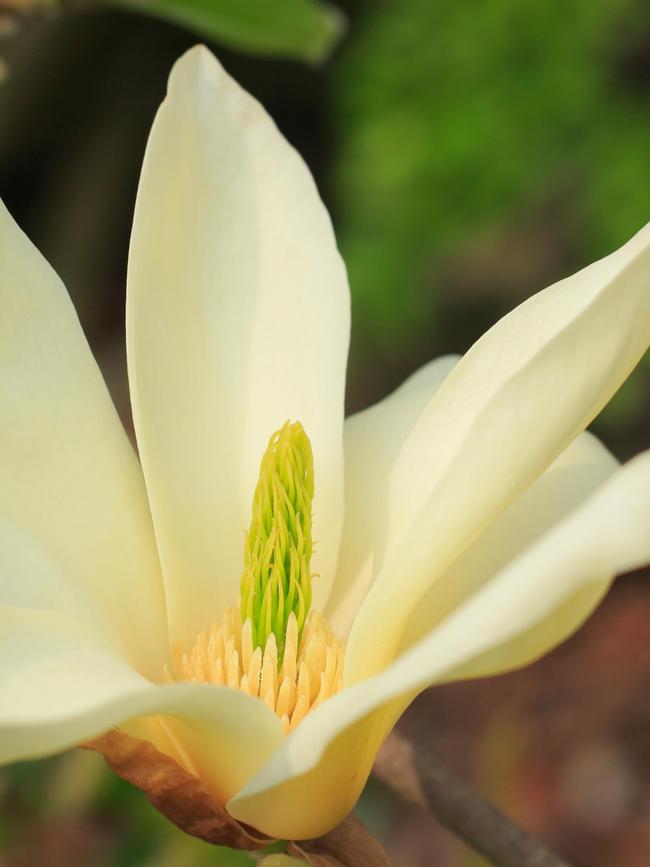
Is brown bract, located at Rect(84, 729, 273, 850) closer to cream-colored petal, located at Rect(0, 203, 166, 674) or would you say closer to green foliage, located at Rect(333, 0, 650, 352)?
Answer: cream-colored petal, located at Rect(0, 203, 166, 674)

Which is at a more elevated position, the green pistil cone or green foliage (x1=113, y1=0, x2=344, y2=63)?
green foliage (x1=113, y1=0, x2=344, y2=63)

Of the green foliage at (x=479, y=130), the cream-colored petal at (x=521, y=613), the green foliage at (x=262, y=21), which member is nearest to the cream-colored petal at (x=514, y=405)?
the cream-colored petal at (x=521, y=613)

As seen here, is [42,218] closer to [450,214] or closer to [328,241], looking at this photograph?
[450,214]

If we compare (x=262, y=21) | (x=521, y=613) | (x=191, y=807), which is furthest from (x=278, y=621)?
(x=262, y=21)

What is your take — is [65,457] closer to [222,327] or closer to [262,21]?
[222,327]

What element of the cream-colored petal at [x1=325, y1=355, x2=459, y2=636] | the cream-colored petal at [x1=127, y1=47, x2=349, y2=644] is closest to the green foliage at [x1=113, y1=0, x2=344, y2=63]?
the cream-colored petal at [x1=127, y1=47, x2=349, y2=644]
